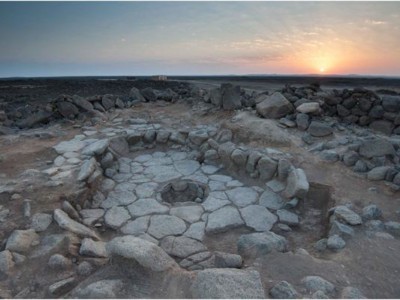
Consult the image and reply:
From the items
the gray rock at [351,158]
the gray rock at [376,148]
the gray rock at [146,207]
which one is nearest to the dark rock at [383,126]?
the gray rock at [376,148]

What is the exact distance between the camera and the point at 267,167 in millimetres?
5590

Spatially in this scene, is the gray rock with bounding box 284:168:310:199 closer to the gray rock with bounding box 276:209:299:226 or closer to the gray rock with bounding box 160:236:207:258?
the gray rock with bounding box 276:209:299:226

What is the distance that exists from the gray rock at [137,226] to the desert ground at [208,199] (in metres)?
0.03

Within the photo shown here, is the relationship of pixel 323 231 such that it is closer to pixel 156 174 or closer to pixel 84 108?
pixel 156 174

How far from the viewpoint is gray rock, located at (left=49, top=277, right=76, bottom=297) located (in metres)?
2.69

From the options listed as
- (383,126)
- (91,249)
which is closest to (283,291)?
(91,249)

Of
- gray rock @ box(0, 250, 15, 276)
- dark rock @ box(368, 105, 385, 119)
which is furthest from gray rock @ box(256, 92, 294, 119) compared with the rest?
gray rock @ box(0, 250, 15, 276)

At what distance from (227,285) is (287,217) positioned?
7.80ft

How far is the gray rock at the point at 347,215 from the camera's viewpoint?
152 inches

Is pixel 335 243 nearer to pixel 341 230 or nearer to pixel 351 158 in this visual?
pixel 341 230

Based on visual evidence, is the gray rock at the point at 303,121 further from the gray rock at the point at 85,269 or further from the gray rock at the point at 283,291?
the gray rock at the point at 85,269

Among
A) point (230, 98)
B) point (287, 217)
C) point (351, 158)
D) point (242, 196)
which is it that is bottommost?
point (287, 217)

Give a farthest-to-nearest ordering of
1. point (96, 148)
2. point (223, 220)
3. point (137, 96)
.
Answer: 1. point (137, 96)
2. point (96, 148)
3. point (223, 220)

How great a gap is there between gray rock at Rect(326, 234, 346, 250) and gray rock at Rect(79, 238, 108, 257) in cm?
265
